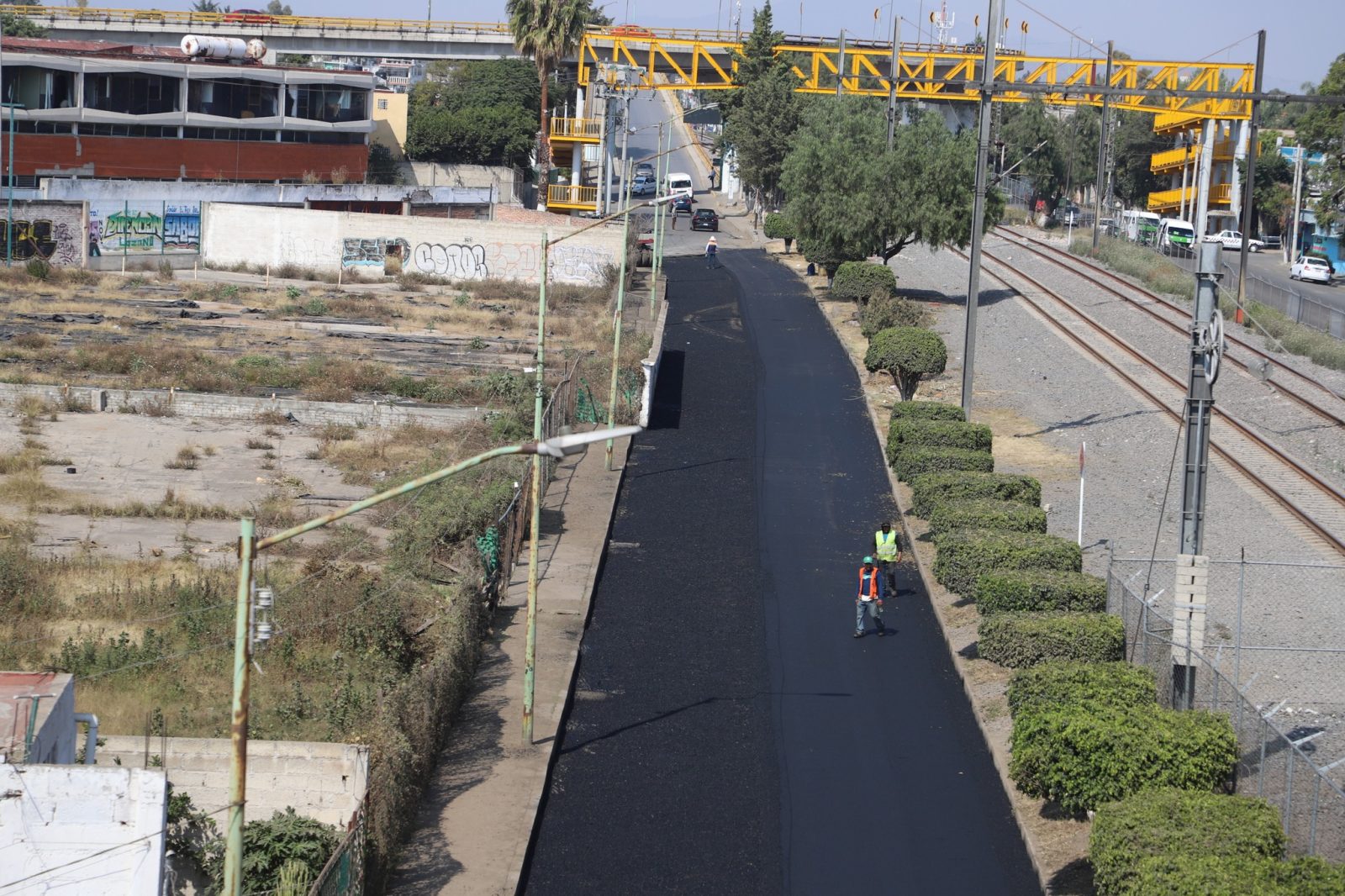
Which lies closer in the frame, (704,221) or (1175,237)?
(1175,237)

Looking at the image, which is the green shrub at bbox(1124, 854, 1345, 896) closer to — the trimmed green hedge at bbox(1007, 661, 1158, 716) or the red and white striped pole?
the trimmed green hedge at bbox(1007, 661, 1158, 716)

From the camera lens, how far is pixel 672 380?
4234 centimetres

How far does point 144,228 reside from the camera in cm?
6500

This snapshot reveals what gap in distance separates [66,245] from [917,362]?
4059cm

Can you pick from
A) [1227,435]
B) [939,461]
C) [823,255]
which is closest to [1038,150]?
[823,255]

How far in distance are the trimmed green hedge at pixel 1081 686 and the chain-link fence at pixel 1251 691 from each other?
80cm

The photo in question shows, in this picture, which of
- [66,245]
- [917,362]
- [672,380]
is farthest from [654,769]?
[66,245]

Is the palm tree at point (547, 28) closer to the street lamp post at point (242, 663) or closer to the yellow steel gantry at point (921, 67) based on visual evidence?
the yellow steel gantry at point (921, 67)

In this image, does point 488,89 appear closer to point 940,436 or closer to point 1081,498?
point 940,436

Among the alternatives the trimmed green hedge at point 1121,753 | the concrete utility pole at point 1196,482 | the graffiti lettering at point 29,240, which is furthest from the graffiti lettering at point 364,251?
the trimmed green hedge at point 1121,753

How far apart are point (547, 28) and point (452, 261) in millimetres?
21603

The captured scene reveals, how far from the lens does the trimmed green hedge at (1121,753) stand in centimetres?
1600

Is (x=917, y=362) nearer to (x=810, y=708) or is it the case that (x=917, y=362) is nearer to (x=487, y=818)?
(x=810, y=708)

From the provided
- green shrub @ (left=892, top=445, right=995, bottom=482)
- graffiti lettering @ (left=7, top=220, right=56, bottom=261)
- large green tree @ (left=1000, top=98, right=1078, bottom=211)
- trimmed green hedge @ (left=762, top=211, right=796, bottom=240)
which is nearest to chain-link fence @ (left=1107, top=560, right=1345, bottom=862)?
green shrub @ (left=892, top=445, right=995, bottom=482)
